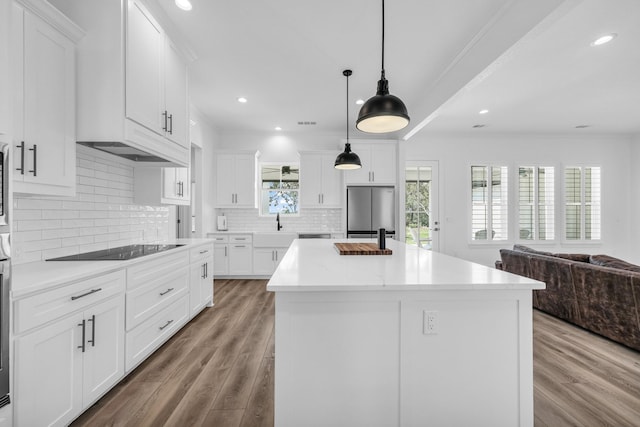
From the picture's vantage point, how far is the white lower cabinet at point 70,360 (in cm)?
134

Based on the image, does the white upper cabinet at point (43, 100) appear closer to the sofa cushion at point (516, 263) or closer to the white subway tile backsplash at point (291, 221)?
the white subway tile backsplash at point (291, 221)

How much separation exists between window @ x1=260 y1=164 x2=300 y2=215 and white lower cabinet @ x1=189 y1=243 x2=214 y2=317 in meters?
2.37

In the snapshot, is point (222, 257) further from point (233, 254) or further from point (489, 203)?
point (489, 203)

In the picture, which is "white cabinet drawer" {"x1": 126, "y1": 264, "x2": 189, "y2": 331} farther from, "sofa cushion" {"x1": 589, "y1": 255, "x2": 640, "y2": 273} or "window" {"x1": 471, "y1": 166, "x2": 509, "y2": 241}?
"window" {"x1": 471, "y1": 166, "x2": 509, "y2": 241}

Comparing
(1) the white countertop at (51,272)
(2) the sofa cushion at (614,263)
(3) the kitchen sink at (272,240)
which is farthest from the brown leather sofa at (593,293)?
(1) the white countertop at (51,272)

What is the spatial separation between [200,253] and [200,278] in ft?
0.94

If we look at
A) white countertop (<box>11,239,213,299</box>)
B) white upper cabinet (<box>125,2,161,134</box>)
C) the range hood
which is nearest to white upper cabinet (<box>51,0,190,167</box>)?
white upper cabinet (<box>125,2,161,134</box>)

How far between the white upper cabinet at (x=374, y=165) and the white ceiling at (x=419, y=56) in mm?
717

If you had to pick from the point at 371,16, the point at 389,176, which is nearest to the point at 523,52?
the point at 371,16

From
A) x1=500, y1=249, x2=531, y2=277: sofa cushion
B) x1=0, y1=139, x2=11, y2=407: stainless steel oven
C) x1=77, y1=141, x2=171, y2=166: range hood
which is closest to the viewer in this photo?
x1=0, y1=139, x2=11, y2=407: stainless steel oven

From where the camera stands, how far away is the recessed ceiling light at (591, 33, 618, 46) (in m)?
2.65

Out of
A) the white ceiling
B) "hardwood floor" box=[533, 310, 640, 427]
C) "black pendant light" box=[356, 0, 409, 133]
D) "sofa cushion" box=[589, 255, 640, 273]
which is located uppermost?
the white ceiling

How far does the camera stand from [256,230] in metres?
5.86

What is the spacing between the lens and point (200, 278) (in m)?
3.38
